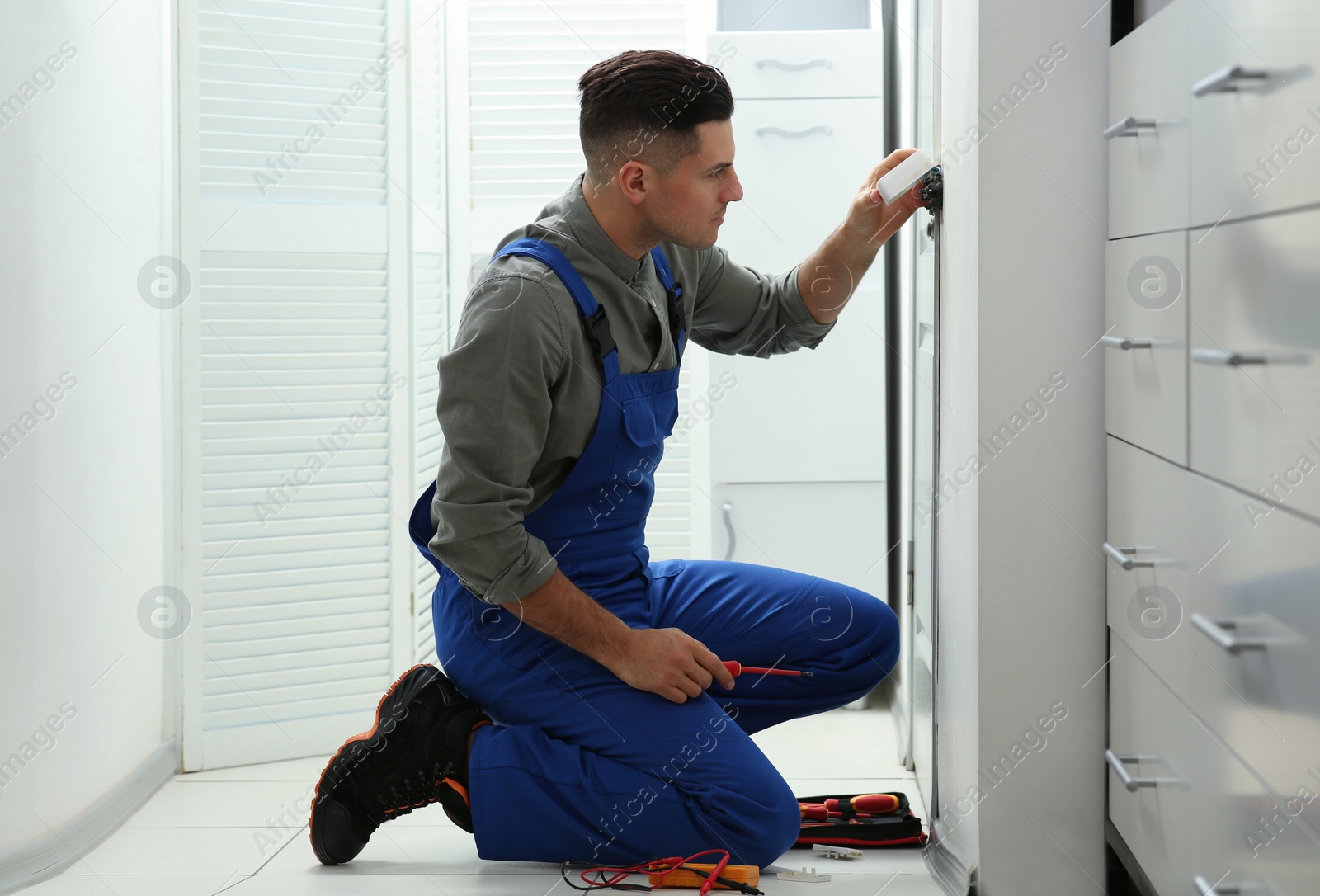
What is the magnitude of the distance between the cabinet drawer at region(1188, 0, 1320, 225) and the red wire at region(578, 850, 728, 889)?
93 cm

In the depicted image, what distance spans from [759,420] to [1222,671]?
4.48 feet

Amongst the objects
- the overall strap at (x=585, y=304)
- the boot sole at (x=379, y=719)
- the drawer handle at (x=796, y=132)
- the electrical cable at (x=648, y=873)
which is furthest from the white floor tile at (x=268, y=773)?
the drawer handle at (x=796, y=132)

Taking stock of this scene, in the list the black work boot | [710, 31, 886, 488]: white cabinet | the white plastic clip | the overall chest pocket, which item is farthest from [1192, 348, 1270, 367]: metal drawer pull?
[710, 31, 886, 488]: white cabinet

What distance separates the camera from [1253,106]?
30.6 inches

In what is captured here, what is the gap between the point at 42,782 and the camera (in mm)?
1583

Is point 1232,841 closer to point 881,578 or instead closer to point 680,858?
point 680,858

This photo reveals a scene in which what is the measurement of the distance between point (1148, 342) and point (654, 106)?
2.25 feet

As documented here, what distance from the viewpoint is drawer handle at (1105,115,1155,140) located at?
1.01 meters

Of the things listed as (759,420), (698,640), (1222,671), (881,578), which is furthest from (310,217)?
(1222,671)

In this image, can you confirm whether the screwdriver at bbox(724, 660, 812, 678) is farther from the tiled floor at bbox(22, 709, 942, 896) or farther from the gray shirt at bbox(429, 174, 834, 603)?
the gray shirt at bbox(429, 174, 834, 603)

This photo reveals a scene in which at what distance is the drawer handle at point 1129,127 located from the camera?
101cm

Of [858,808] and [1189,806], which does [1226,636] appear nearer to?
[1189,806]

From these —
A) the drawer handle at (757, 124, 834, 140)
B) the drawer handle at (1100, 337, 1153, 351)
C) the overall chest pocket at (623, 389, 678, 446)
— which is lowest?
the overall chest pocket at (623, 389, 678, 446)

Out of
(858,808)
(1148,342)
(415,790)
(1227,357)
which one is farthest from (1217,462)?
→ (415,790)
